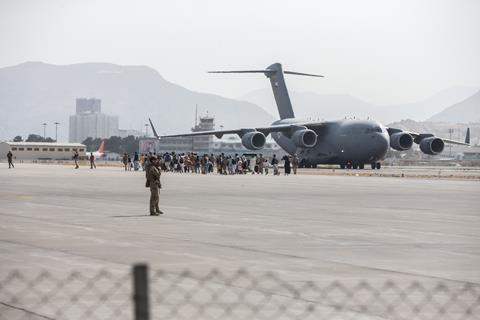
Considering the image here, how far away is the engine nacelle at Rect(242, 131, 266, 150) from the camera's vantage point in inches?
3366

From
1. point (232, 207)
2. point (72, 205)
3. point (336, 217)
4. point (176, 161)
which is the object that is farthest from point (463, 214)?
point (176, 161)

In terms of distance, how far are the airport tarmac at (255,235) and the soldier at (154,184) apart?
1.82 feet

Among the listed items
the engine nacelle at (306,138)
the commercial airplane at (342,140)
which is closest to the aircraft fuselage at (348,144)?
the commercial airplane at (342,140)

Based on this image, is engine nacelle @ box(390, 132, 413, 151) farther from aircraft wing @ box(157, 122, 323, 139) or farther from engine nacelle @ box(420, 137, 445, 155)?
aircraft wing @ box(157, 122, 323, 139)

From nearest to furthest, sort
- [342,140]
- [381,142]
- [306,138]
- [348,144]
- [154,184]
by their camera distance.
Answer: [154,184], [381,142], [348,144], [342,140], [306,138]

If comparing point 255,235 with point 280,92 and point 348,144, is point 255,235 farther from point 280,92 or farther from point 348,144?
point 280,92

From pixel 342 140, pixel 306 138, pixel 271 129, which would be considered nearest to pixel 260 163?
pixel 306 138

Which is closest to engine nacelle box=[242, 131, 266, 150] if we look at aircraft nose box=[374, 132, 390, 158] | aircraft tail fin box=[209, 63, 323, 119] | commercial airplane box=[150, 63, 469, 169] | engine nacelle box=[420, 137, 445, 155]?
commercial airplane box=[150, 63, 469, 169]

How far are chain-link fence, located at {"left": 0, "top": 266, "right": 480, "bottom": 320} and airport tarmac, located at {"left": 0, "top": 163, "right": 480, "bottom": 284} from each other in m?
0.93

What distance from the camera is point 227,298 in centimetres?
1264

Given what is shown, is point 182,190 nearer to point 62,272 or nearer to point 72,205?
point 72,205

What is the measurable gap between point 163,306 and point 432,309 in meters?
3.19

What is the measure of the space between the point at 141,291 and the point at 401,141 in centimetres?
8301

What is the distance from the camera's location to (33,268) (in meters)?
15.6
